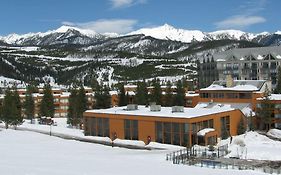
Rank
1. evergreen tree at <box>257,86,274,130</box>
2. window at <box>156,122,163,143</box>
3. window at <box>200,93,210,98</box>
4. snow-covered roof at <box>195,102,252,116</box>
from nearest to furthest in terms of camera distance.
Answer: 1. window at <box>156,122,163,143</box>
2. evergreen tree at <box>257,86,274,130</box>
3. snow-covered roof at <box>195,102,252,116</box>
4. window at <box>200,93,210,98</box>

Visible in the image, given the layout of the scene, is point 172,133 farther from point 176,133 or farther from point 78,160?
point 78,160

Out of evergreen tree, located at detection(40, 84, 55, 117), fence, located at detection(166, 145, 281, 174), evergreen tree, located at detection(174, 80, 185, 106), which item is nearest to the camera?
fence, located at detection(166, 145, 281, 174)

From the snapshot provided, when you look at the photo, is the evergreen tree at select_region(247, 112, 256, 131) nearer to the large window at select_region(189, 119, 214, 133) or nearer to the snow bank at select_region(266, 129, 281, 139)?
the snow bank at select_region(266, 129, 281, 139)

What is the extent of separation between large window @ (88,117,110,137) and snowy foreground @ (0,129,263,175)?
7.98 meters

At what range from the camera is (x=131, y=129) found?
71.1 meters

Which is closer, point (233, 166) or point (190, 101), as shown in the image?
point (233, 166)

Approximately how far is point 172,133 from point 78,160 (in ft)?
68.8

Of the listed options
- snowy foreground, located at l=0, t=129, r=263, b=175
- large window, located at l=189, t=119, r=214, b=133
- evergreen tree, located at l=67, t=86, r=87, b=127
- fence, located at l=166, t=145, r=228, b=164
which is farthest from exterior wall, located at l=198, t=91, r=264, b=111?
snowy foreground, located at l=0, t=129, r=263, b=175

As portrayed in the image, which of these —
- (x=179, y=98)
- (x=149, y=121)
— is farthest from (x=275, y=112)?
(x=179, y=98)

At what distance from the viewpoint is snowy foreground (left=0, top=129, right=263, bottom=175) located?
133ft

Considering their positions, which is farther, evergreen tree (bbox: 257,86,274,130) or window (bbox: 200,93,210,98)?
window (bbox: 200,93,210,98)

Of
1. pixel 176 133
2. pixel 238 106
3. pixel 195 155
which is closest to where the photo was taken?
pixel 195 155

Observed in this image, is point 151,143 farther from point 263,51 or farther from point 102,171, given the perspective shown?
point 263,51

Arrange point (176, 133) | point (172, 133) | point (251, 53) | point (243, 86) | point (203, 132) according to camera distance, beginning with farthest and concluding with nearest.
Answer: point (251, 53) < point (243, 86) < point (172, 133) < point (176, 133) < point (203, 132)
